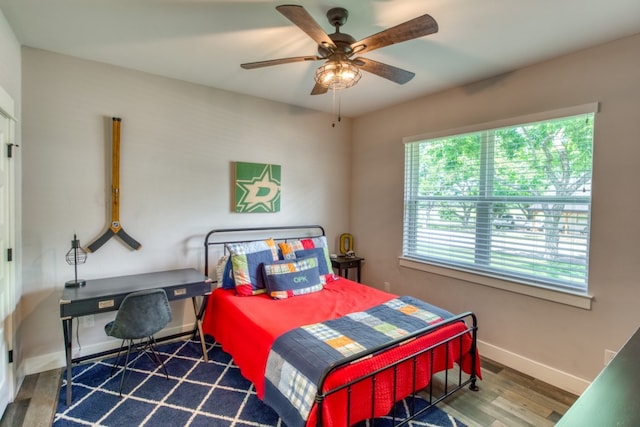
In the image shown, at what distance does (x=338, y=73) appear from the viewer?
2.01 m

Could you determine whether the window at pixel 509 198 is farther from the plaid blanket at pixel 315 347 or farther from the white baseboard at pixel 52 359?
the white baseboard at pixel 52 359

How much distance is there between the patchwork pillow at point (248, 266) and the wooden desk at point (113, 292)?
0.28m

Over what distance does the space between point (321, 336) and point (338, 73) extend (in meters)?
1.65

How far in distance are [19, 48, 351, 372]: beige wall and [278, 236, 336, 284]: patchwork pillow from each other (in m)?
0.50

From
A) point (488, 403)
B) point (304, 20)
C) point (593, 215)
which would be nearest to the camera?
point (304, 20)

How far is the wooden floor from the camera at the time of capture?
205cm

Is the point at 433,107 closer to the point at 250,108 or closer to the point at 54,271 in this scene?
the point at 250,108

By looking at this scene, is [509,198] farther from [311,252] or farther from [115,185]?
[115,185]

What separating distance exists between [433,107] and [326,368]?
9.33ft

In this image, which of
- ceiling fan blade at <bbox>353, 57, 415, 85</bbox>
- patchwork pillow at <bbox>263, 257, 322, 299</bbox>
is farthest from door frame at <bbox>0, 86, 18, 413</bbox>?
ceiling fan blade at <bbox>353, 57, 415, 85</bbox>

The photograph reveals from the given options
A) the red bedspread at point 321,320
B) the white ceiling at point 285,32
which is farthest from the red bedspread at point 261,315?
the white ceiling at point 285,32

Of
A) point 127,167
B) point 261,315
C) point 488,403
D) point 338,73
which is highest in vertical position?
point 338,73

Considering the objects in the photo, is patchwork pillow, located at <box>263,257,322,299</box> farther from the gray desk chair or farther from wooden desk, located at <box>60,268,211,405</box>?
the gray desk chair

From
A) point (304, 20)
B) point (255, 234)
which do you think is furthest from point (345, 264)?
point (304, 20)
